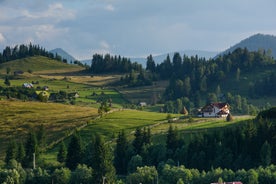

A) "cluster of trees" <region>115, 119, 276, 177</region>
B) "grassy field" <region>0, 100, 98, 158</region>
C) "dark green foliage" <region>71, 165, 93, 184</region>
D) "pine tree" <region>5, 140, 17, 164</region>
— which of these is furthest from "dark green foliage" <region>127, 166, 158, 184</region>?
"grassy field" <region>0, 100, 98, 158</region>

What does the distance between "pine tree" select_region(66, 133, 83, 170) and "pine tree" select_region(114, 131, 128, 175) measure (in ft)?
21.2

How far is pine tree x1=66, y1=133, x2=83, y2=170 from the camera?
101125mm

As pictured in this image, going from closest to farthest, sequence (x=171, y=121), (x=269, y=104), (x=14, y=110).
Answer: (x=171, y=121) → (x=14, y=110) → (x=269, y=104)

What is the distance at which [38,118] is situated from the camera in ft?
464

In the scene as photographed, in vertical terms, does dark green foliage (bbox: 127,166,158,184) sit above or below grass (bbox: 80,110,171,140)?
below

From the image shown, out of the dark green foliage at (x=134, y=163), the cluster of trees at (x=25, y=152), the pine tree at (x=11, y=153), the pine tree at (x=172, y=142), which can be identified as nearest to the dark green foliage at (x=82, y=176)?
the dark green foliage at (x=134, y=163)

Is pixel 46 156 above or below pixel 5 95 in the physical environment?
below

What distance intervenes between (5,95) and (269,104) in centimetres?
8579

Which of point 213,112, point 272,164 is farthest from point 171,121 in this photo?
point 272,164

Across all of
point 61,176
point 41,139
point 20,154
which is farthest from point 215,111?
point 61,176

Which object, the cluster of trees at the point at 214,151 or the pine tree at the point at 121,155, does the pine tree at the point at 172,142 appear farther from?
the pine tree at the point at 121,155

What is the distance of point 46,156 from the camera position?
11025 centimetres

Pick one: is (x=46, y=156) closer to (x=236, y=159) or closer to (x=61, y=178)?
(x=61, y=178)

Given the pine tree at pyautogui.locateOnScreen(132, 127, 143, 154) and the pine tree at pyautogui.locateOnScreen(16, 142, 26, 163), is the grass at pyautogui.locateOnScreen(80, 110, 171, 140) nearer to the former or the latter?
the pine tree at pyautogui.locateOnScreen(132, 127, 143, 154)
